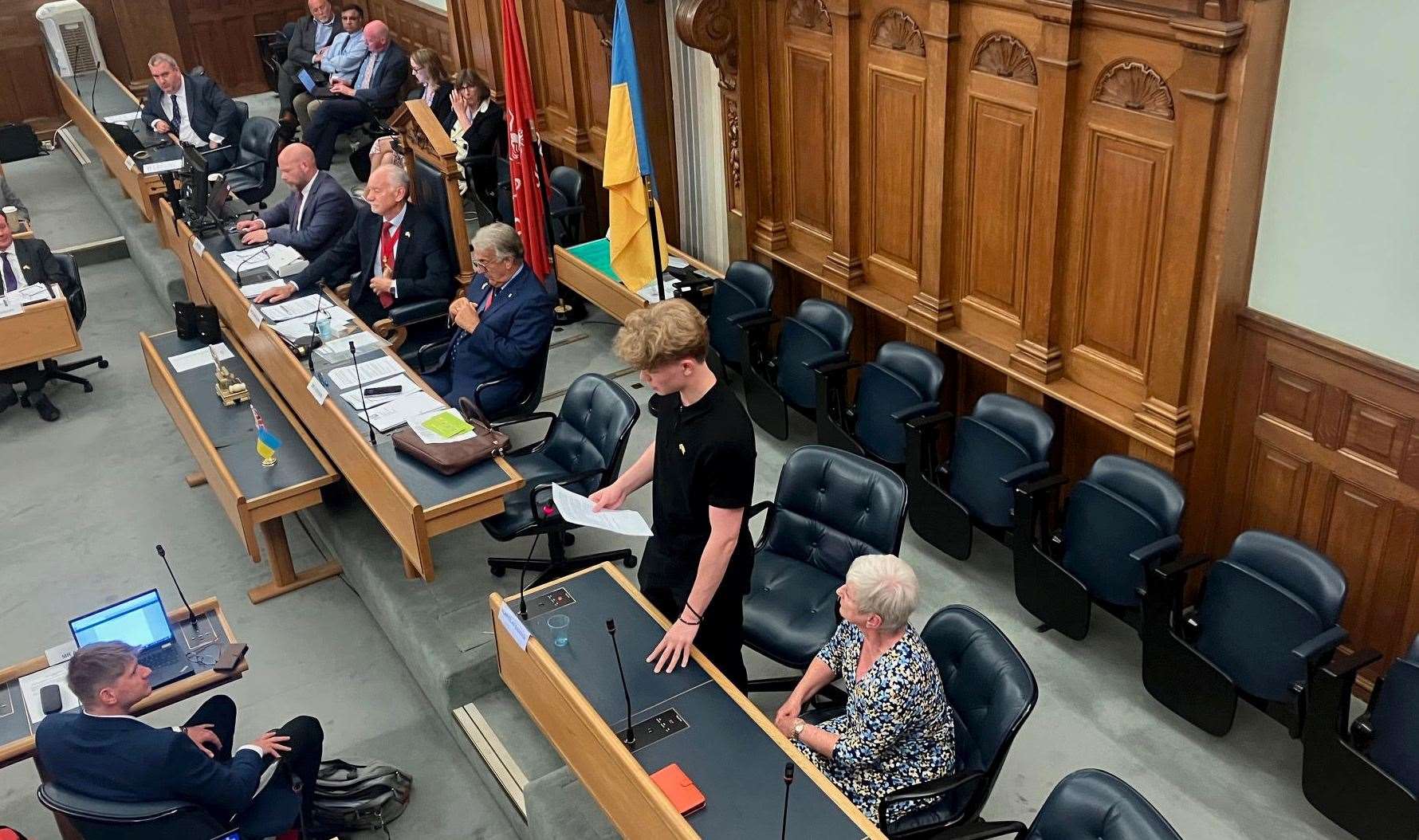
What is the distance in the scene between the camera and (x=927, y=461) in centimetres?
508

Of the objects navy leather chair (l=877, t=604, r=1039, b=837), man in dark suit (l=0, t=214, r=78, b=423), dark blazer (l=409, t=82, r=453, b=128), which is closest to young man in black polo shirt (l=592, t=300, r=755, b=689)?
navy leather chair (l=877, t=604, r=1039, b=837)

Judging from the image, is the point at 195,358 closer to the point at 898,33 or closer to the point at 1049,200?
the point at 898,33

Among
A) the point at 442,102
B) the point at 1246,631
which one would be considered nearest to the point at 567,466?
the point at 1246,631

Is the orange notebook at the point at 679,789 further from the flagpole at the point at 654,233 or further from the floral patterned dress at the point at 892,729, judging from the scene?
the flagpole at the point at 654,233

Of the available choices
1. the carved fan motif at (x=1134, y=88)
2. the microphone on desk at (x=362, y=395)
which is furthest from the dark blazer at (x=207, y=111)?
the carved fan motif at (x=1134, y=88)

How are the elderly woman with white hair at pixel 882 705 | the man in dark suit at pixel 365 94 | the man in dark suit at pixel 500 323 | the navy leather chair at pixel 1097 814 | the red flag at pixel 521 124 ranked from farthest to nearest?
1. the man in dark suit at pixel 365 94
2. the red flag at pixel 521 124
3. the man in dark suit at pixel 500 323
4. the elderly woman with white hair at pixel 882 705
5. the navy leather chair at pixel 1097 814

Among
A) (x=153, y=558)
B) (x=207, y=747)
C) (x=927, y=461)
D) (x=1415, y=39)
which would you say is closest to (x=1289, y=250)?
(x=1415, y=39)

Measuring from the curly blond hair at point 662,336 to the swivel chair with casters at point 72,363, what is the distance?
5360 millimetres

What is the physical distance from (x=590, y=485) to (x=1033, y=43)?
2.37 meters

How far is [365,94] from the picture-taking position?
1041 cm

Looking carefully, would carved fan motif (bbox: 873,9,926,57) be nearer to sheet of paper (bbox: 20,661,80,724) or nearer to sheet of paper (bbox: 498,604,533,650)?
sheet of paper (bbox: 498,604,533,650)

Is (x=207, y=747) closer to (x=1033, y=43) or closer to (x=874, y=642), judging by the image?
(x=874, y=642)

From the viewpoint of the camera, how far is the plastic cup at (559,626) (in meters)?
3.76

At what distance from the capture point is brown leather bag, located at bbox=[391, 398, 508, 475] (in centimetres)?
474
